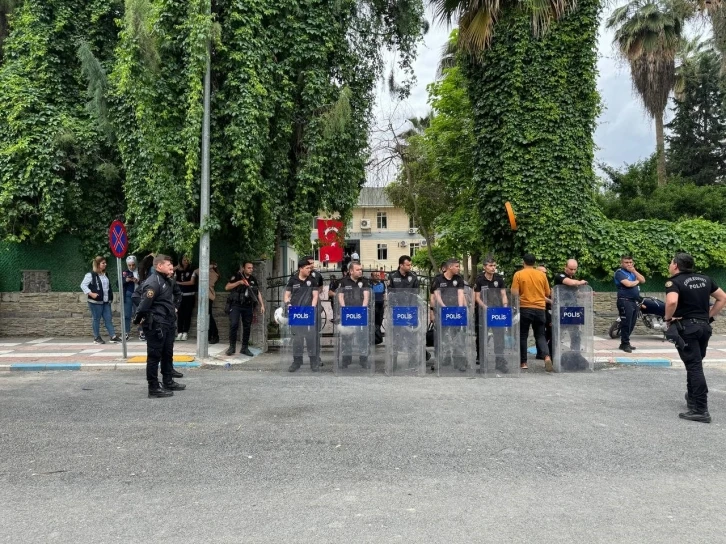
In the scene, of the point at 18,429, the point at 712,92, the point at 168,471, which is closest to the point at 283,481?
the point at 168,471

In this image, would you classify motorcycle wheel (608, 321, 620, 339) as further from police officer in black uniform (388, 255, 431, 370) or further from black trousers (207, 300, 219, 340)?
black trousers (207, 300, 219, 340)

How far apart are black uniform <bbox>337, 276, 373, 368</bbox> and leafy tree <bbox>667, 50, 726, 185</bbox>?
96.6 feet

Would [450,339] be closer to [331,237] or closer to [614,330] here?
[331,237]

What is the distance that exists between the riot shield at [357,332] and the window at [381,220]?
4435 centimetres

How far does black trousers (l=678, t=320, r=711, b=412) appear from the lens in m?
6.61

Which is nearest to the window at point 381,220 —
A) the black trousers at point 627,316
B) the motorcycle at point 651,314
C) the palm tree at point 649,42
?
the palm tree at point 649,42

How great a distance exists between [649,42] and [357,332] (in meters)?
17.7

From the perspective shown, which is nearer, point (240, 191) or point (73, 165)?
point (240, 191)

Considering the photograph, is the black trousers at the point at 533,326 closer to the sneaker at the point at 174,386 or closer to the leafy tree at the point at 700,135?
the sneaker at the point at 174,386

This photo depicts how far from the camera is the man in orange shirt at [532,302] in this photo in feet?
32.3

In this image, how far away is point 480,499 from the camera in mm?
4277

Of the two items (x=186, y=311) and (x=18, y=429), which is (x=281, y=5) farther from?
(x=18, y=429)

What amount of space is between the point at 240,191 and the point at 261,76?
87.3 inches

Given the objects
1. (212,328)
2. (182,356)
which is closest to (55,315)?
(212,328)
